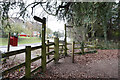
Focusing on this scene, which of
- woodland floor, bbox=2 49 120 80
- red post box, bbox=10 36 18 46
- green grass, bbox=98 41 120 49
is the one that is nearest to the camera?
woodland floor, bbox=2 49 120 80

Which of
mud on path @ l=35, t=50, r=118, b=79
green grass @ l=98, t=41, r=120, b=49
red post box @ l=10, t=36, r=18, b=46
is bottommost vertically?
mud on path @ l=35, t=50, r=118, b=79

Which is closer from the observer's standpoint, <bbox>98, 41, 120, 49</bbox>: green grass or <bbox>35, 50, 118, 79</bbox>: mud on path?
<bbox>35, 50, 118, 79</bbox>: mud on path

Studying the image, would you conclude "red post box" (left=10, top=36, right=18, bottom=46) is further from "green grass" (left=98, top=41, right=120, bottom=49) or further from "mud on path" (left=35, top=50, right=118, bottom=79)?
"green grass" (left=98, top=41, right=120, bottom=49)

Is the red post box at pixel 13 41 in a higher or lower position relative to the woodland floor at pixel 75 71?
higher

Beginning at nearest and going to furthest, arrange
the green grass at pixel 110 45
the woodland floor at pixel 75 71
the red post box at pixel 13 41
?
1. the woodland floor at pixel 75 71
2. the red post box at pixel 13 41
3. the green grass at pixel 110 45

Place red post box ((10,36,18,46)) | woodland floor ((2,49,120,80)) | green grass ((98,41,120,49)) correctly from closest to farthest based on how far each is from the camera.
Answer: woodland floor ((2,49,120,80))
red post box ((10,36,18,46))
green grass ((98,41,120,49))

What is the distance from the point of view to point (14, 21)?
319 cm

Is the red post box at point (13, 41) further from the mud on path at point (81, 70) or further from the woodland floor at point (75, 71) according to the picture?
the mud on path at point (81, 70)

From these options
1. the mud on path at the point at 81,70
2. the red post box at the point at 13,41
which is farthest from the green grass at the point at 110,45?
the red post box at the point at 13,41

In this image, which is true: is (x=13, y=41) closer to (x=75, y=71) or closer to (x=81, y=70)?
(x=75, y=71)

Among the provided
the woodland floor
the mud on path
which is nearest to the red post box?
the woodland floor

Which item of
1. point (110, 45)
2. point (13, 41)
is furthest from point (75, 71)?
point (110, 45)

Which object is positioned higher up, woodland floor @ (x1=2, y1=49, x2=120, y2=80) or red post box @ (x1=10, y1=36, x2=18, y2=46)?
red post box @ (x1=10, y1=36, x2=18, y2=46)

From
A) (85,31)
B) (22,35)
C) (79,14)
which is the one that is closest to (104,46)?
(85,31)
